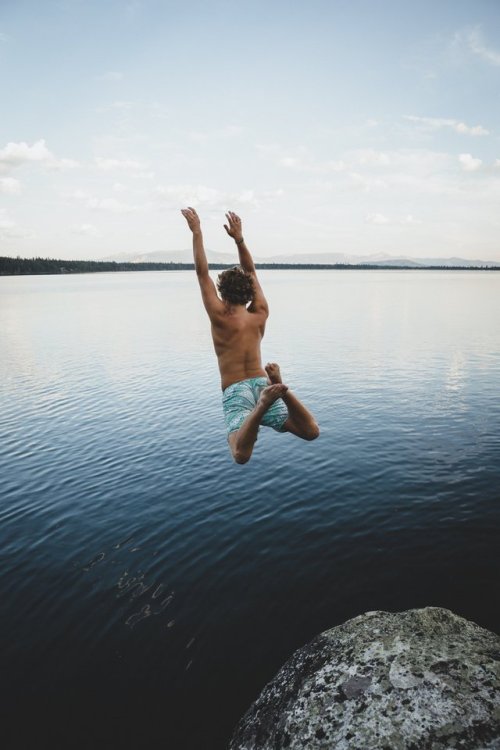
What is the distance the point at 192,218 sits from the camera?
7598 mm

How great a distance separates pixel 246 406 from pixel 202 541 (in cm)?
756

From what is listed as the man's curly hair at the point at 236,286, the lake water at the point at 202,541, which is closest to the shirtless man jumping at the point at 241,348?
the man's curly hair at the point at 236,286

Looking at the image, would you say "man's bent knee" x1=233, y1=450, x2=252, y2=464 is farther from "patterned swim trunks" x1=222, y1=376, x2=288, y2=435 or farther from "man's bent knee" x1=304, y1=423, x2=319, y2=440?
"man's bent knee" x1=304, y1=423, x2=319, y2=440

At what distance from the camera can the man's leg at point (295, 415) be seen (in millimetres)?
6953

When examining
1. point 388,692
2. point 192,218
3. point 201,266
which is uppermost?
point 192,218

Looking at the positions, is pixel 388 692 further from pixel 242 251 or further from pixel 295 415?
pixel 242 251

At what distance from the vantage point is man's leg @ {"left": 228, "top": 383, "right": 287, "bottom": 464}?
662 cm

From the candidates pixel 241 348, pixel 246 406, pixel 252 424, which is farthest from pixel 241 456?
pixel 241 348

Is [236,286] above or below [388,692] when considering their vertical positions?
above

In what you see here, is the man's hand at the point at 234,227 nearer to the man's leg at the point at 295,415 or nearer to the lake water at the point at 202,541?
the man's leg at the point at 295,415

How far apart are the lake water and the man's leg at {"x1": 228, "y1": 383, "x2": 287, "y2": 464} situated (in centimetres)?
527

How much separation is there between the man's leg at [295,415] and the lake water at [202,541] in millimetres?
5390

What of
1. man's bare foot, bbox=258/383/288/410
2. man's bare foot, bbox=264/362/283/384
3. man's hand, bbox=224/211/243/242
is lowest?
man's bare foot, bbox=258/383/288/410

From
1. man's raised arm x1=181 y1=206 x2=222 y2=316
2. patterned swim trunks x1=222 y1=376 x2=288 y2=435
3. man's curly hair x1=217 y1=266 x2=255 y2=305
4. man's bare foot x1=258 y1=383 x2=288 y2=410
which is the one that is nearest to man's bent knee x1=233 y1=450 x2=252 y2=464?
patterned swim trunks x1=222 y1=376 x2=288 y2=435
